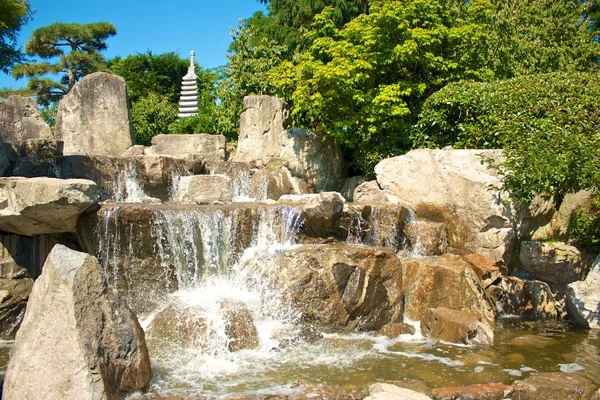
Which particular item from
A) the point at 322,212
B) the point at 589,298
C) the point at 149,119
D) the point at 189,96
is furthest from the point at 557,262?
the point at 189,96

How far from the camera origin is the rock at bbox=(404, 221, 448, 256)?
10.4 meters

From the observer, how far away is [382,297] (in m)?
→ 8.57

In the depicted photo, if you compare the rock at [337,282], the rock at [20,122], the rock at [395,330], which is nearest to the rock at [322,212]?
the rock at [337,282]

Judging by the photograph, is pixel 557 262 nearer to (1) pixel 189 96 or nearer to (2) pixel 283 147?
(2) pixel 283 147

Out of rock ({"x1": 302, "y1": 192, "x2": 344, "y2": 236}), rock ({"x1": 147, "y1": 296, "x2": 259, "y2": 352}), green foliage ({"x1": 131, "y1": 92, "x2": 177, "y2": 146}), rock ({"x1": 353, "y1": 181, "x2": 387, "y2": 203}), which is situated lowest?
rock ({"x1": 147, "y1": 296, "x2": 259, "y2": 352})

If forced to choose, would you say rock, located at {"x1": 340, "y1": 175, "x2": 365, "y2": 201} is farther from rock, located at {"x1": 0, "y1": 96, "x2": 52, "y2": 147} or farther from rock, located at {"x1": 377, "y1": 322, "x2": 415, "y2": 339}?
rock, located at {"x1": 0, "y1": 96, "x2": 52, "y2": 147}

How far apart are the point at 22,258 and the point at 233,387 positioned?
4.85 meters

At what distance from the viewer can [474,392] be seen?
5863 millimetres

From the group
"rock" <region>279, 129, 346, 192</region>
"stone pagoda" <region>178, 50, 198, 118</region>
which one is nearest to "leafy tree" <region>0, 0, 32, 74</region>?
"stone pagoda" <region>178, 50, 198, 118</region>

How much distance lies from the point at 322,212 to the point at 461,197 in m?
2.90

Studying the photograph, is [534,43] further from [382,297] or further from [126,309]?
[126,309]

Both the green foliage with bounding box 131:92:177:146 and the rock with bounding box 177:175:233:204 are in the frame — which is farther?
the green foliage with bounding box 131:92:177:146

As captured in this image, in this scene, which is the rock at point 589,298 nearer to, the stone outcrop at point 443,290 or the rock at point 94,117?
the stone outcrop at point 443,290

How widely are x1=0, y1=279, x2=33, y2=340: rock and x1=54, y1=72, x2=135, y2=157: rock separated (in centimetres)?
672
